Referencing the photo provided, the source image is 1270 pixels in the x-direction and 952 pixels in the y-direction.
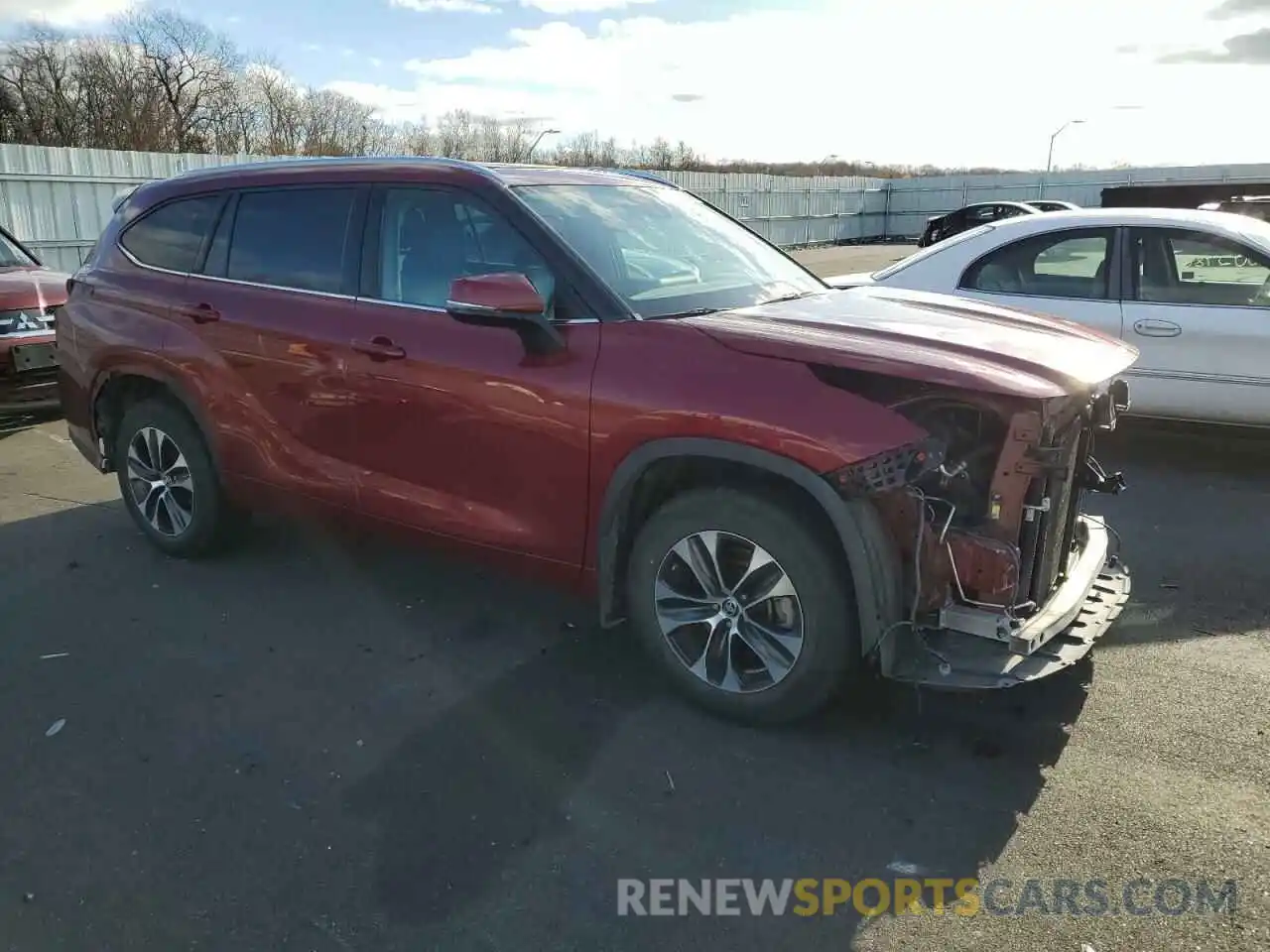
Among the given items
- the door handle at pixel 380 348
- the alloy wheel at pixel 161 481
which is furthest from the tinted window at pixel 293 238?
the alloy wheel at pixel 161 481

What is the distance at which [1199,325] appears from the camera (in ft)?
20.5

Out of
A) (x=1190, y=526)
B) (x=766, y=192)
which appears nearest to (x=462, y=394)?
(x=1190, y=526)

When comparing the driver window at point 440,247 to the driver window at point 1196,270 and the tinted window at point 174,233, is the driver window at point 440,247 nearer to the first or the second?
the tinted window at point 174,233

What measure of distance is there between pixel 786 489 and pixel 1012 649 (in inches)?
34.0

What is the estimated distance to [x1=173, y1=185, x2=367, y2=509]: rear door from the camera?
4273 millimetres

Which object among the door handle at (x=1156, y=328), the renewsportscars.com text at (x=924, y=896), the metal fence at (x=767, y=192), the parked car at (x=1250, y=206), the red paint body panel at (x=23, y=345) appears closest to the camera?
the renewsportscars.com text at (x=924, y=896)

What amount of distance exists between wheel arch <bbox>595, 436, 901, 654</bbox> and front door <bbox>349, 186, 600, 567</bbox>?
149mm

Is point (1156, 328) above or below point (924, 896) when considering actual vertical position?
above

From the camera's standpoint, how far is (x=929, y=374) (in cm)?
299

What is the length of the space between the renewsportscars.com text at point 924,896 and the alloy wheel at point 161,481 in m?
3.39

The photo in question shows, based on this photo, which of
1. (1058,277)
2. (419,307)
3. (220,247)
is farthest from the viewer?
(1058,277)

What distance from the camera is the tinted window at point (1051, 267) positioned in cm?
657

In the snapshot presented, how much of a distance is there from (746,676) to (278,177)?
10.4 feet

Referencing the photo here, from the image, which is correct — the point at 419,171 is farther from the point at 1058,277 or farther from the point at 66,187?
the point at 66,187
